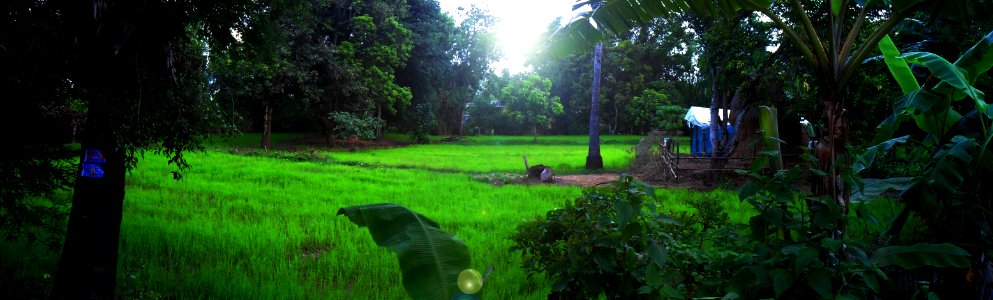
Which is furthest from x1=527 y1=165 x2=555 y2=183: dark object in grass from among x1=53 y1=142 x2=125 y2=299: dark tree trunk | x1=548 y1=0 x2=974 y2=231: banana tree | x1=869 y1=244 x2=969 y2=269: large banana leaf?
x1=869 y1=244 x2=969 y2=269: large banana leaf

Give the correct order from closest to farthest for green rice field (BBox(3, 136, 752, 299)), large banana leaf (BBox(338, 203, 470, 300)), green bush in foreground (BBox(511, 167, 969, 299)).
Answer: large banana leaf (BBox(338, 203, 470, 300))
green bush in foreground (BBox(511, 167, 969, 299))
green rice field (BBox(3, 136, 752, 299))

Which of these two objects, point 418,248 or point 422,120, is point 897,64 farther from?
point 422,120

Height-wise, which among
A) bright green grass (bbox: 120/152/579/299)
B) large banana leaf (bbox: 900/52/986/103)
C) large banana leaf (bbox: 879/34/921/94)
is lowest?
bright green grass (bbox: 120/152/579/299)

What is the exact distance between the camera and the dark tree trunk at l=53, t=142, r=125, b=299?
242cm

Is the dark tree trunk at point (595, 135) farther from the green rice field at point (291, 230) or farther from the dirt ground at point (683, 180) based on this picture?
the green rice field at point (291, 230)

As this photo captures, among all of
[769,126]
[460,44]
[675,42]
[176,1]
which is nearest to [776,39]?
[675,42]

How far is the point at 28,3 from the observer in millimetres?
2430

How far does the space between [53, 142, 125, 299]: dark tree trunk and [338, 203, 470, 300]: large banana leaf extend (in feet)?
6.36

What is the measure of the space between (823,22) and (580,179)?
4.60m

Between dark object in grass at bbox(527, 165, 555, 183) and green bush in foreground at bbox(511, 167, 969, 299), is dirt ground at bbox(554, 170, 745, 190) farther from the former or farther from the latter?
green bush in foreground at bbox(511, 167, 969, 299)

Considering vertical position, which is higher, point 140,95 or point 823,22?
point 823,22

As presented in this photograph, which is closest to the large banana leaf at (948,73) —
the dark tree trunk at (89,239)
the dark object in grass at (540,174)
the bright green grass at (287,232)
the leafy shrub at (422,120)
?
the bright green grass at (287,232)

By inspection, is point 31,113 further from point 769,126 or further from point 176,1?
point 769,126

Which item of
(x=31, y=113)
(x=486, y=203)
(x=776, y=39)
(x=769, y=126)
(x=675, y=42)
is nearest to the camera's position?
(x=769, y=126)
